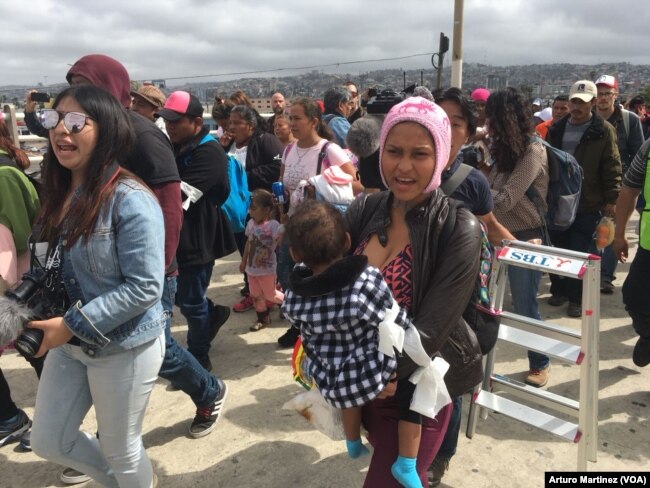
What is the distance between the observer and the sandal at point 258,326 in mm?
4668

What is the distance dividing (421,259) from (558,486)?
5.56ft

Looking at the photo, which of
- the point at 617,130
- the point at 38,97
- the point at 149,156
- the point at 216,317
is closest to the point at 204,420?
the point at 216,317

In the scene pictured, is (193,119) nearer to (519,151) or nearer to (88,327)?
(88,327)

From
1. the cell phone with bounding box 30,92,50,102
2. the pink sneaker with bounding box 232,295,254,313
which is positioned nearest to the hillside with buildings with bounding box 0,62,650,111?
the cell phone with bounding box 30,92,50,102

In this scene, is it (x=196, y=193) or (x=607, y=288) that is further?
(x=607, y=288)

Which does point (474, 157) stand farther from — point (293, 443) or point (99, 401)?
point (99, 401)

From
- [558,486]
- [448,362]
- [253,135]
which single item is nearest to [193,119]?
[253,135]

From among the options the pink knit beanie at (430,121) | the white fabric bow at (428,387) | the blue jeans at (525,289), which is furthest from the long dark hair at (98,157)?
the blue jeans at (525,289)

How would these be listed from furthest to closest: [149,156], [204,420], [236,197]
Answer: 1. [236,197]
2. [204,420]
3. [149,156]

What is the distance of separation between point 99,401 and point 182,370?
85 centimetres

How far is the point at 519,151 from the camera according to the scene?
327 centimetres

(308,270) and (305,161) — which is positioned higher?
(305,161)

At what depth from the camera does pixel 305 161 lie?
4137 millimetres

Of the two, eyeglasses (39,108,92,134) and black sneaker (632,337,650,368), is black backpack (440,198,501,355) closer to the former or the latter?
eyeglasses (39,108,92,134)
